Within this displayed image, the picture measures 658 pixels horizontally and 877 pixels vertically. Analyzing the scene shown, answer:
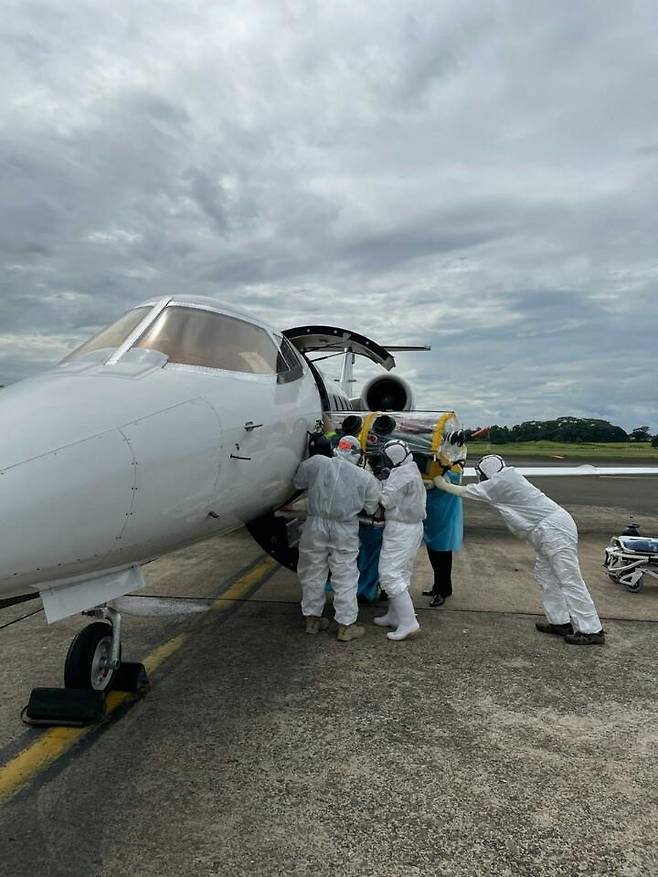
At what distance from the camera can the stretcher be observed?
7.29m

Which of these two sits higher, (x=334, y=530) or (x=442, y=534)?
(x=334, y=530)

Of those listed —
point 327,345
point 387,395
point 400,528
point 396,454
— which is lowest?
point 400,528

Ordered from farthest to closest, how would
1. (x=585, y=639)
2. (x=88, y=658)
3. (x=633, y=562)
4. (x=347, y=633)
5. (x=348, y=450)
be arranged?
(x=633, y=562) < (x=348, y=450) < (x=347, y=633) < (x=585, y=639) < (x=88, y=658)

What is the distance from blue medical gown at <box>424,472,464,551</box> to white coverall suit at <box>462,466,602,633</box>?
35.4 inches

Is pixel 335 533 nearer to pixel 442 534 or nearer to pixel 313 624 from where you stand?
pixel 313 624

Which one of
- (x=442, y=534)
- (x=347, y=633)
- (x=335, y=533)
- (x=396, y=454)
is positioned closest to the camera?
(x=347, y=633)

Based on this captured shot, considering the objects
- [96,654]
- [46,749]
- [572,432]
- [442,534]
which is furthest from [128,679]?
[572,432]

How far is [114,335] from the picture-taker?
4.09 metres

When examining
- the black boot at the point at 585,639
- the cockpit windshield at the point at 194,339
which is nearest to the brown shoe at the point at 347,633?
the black boot at the point at 585,639

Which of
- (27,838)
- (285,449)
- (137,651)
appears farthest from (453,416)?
(27,838)

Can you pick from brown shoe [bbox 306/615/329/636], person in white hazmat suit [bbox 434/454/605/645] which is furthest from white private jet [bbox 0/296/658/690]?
person in white hazmat suit [bbox 434/454/605/645]

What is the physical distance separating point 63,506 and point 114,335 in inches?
70.3

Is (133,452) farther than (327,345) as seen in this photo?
No

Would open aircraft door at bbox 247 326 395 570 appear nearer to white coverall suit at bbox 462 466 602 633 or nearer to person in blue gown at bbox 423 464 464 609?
person in blue gown at bbox 423 464 464 609
